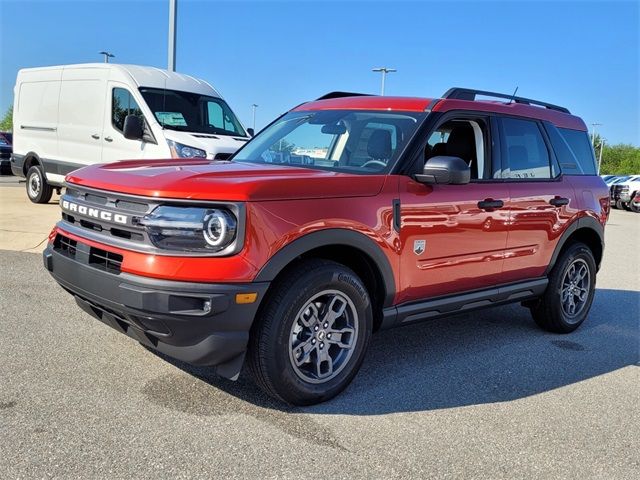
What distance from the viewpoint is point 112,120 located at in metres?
10.3

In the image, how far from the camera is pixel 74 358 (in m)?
3.99

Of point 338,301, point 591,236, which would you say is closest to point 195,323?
point 338,301

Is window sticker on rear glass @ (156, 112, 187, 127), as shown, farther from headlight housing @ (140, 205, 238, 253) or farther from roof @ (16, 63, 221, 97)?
headlight housing @ (140, 205, 238, 253)

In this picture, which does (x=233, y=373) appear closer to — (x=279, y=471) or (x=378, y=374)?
(x=279, y=471)

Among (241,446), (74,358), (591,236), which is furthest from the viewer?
(591,236)

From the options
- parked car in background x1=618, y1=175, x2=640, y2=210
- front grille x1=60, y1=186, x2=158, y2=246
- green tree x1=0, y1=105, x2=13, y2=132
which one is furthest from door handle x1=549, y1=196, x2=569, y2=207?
green tree x1=0, y1=105, x2=13, y2=132

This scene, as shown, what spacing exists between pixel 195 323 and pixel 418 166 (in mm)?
1823

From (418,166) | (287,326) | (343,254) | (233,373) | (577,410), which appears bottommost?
(577,410)

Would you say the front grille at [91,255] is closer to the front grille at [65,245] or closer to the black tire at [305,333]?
the front grille at [65,245]

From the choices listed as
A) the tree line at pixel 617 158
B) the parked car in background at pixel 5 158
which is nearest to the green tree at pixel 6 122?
the tree line at pixel 617 158

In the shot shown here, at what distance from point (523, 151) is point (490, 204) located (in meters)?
0.86

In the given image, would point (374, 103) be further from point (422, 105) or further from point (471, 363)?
point (471, 363)

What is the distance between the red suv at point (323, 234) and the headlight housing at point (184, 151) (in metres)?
4.20

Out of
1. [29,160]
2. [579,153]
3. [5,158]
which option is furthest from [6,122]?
[579,153]
